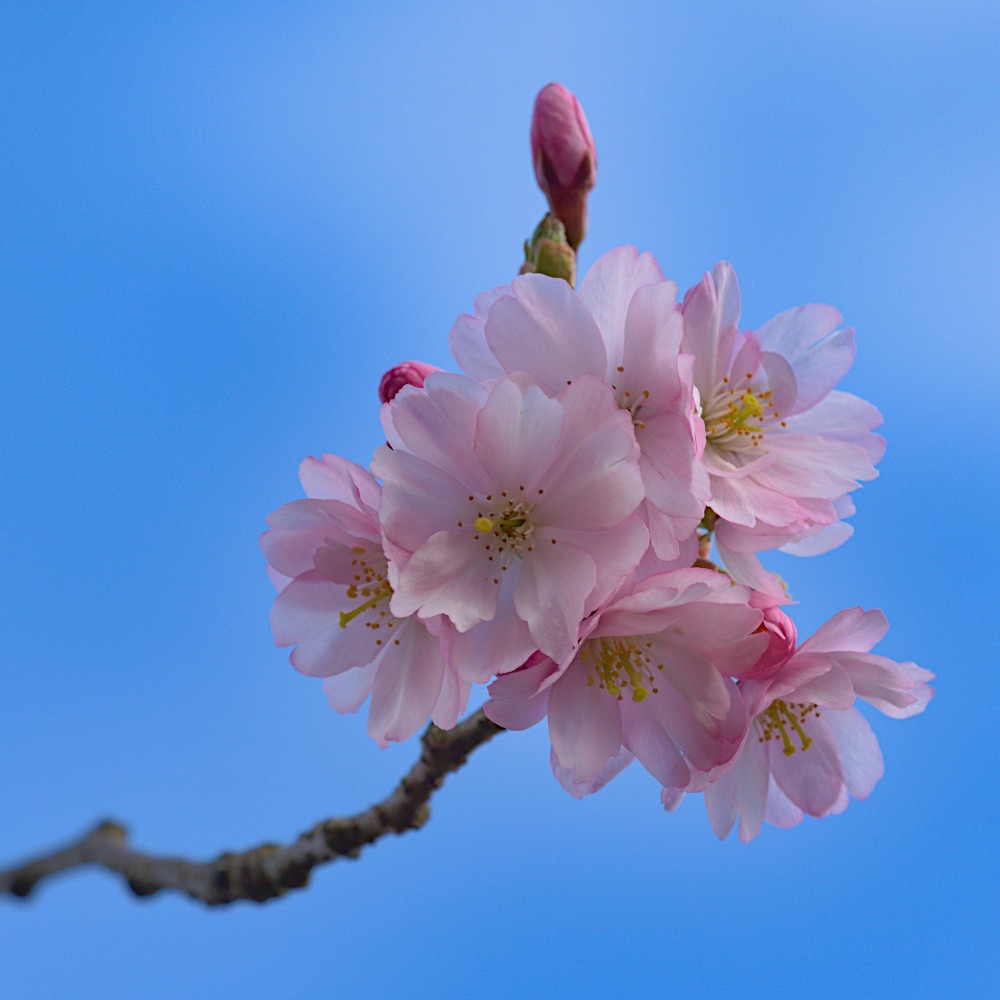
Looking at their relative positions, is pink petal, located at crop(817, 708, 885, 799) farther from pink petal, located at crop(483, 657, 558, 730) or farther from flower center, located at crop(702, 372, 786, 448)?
pink petal, located at crop(483, 657, 558, 730)

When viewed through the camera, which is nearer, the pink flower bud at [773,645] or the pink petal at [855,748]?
the pink flower bud at [773,645]

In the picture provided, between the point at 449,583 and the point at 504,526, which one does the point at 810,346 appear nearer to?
the point at 504,526

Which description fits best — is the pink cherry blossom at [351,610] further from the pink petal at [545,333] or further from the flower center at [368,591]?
the pink petal at [545,333]

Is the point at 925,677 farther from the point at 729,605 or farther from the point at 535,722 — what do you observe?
the point at 535,722

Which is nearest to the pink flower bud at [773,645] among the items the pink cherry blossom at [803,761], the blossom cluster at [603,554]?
the blossom cluster at [603,554]

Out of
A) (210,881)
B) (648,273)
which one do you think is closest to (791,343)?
(648,273)

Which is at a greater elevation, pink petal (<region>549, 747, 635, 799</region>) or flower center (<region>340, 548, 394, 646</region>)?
flower center (<region>340, 548, 394, 646</region>)

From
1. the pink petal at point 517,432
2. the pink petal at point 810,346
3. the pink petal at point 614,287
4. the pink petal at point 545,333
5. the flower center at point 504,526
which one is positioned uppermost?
the pink petal at point 810,346

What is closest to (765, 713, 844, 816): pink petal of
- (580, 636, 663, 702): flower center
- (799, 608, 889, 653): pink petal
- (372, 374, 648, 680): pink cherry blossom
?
(799, 608, 889, 653): pink petal

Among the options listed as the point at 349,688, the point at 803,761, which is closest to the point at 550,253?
the point at 349,688
